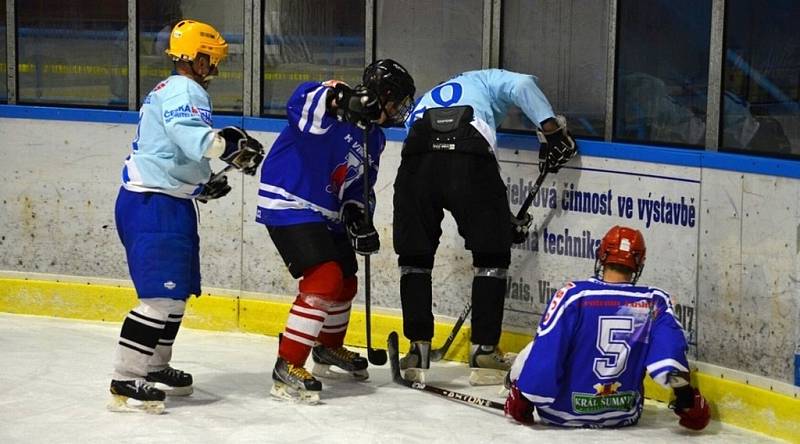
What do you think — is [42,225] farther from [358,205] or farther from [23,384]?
[358,205]

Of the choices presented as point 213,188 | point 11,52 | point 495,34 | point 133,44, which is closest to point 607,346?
point 213,188

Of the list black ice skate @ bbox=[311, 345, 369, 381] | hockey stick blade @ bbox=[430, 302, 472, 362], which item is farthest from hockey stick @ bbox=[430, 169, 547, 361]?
black ice skate @ bbox=[311, 345, 369, 381]

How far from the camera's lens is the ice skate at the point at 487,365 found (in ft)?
17.0

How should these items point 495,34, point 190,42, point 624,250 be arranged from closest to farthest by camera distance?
point 624,250 → point 190,42 → point 495,34

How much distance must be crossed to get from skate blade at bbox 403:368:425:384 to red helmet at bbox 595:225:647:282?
976 mm

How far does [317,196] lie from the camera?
4965 millimetres

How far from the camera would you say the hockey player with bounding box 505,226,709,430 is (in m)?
4.38

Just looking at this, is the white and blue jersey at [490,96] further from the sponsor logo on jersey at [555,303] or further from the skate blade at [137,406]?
the skate blade at [137,406]

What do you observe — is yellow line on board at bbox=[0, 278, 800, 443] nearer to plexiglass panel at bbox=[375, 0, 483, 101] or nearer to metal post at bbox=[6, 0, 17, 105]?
metal post at bbox=[6, 0, 17, 105]

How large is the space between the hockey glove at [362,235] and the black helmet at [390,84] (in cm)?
36

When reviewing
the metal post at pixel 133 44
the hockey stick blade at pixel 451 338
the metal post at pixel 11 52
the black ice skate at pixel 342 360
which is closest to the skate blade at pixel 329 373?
the black ice skate at pixel 342 360

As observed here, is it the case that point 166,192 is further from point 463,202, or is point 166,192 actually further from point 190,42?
point 463,202

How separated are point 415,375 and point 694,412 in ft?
3.54

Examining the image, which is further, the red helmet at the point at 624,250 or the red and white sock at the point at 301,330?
the red and white sock at the point at 301,330
